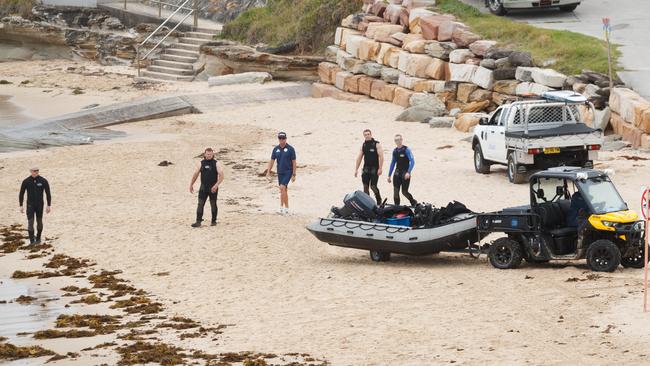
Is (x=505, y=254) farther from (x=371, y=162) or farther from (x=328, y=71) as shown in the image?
(x=328, y=71)

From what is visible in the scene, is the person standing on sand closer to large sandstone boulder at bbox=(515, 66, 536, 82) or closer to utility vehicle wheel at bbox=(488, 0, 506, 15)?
large sandstone boulder at bbox=(515, 66, 536, 82)

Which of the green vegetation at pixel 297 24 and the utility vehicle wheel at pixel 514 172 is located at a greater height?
the green vegetation at pixel 297 24

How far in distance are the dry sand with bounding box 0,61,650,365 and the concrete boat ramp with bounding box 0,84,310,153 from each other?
3.36 ft

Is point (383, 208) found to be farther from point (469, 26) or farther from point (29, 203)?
point (469, 26)

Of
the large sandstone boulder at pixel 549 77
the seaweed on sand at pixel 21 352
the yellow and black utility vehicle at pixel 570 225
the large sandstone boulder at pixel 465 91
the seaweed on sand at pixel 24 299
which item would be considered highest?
the large sandstone boulder at pixel 549 77

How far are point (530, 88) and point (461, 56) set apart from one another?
3.91 metres

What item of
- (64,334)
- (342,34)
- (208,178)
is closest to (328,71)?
(342,34)

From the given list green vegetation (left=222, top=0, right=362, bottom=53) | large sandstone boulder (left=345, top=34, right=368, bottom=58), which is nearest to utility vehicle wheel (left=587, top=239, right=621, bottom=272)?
large sandstone boulder (left=345, top=34, right=368, bottom=58)

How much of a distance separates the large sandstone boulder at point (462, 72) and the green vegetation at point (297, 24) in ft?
30.1

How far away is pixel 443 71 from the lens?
34125 mm

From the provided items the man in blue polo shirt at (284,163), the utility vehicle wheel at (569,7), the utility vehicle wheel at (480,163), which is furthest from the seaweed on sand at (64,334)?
the utility vehicle wheel at (569,7)

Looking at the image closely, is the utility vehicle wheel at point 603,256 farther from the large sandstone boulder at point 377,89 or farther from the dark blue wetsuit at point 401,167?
the large sandstone boulder at point 377,89

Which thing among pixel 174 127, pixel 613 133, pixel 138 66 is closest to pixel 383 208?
pixel 613 133

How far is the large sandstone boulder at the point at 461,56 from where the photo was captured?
108ft
